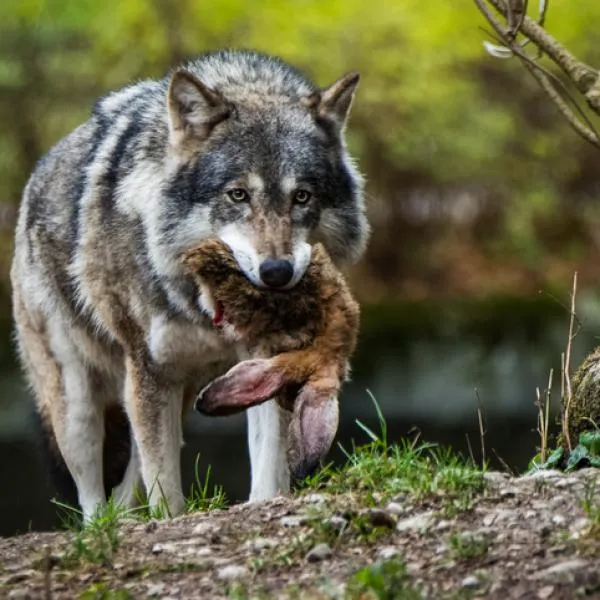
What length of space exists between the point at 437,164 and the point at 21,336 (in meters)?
16.8

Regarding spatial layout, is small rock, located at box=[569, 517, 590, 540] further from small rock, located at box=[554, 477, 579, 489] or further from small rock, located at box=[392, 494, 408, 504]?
small rock, located at box=[392, 494, 408, 504]

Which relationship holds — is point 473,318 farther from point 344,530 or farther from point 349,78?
point 344,530

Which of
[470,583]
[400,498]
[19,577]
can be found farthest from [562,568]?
[19,577]

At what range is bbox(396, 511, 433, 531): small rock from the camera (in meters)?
4.11

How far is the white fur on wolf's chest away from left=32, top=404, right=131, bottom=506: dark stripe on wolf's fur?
1.42 m

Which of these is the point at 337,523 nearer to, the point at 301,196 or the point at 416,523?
the point at 416,523

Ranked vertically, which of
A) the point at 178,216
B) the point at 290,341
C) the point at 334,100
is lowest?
the point at 290,341

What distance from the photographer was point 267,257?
5203 mm

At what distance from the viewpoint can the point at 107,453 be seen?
24.9 ft

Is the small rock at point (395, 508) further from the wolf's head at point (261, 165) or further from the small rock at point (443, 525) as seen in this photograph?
the wolf's head at point (261, 165)

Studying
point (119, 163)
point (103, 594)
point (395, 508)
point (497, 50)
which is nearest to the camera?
point (103, 594)

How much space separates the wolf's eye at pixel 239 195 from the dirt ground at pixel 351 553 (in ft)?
5.38

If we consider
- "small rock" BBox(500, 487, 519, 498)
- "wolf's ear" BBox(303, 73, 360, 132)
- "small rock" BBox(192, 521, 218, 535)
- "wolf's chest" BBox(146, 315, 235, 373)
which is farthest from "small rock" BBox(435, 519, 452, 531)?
"wolf's ear" BBox(303, 73, 360, 132)

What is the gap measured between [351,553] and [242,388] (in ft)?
2.22
